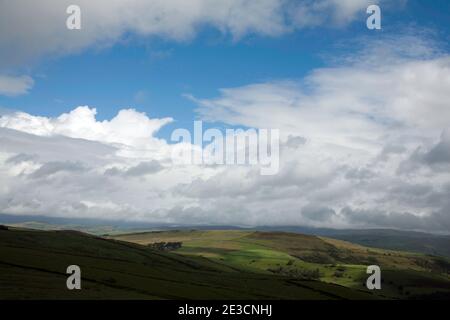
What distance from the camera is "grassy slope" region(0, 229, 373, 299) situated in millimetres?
78000

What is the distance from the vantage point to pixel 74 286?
79.4 meters

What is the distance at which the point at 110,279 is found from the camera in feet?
325

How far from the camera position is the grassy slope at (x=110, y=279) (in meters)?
78.0

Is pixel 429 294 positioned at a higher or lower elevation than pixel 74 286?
lower
